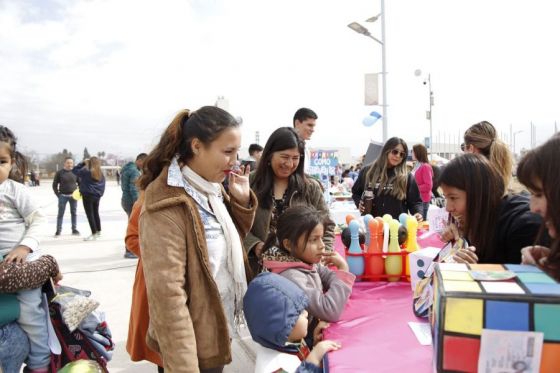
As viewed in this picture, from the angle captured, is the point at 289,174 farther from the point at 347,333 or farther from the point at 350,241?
the point at 347,333

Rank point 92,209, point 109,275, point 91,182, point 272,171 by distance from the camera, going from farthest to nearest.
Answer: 1. point 92,209
2. point 91,182
3. point 109,275
4. point 272,171

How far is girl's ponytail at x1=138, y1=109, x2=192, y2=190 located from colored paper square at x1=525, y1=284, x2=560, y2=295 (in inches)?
42.8

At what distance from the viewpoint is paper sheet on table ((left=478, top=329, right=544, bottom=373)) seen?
2.36ft

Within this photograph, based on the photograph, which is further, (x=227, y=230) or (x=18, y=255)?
(x=18, y=255)

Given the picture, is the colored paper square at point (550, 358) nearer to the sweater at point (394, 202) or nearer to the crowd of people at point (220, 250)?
the crowd of people at point (220, 250)

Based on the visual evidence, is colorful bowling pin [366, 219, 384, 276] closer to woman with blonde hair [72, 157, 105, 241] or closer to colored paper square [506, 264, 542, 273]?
colored paper square [506, 264, 542, 273]

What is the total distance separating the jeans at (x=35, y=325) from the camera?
1.84 metres

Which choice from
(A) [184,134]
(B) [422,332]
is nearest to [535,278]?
(B) [422,332]

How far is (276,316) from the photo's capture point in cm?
133

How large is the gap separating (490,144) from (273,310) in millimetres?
2061

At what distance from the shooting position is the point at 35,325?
6.14 feet

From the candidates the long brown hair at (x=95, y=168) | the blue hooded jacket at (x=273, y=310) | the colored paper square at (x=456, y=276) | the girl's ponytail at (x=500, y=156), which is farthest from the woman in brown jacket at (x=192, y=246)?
the long brown hair at (x=95, y=168)

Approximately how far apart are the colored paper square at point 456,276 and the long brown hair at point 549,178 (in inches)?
9.2

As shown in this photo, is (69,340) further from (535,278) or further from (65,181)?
(65,181)
